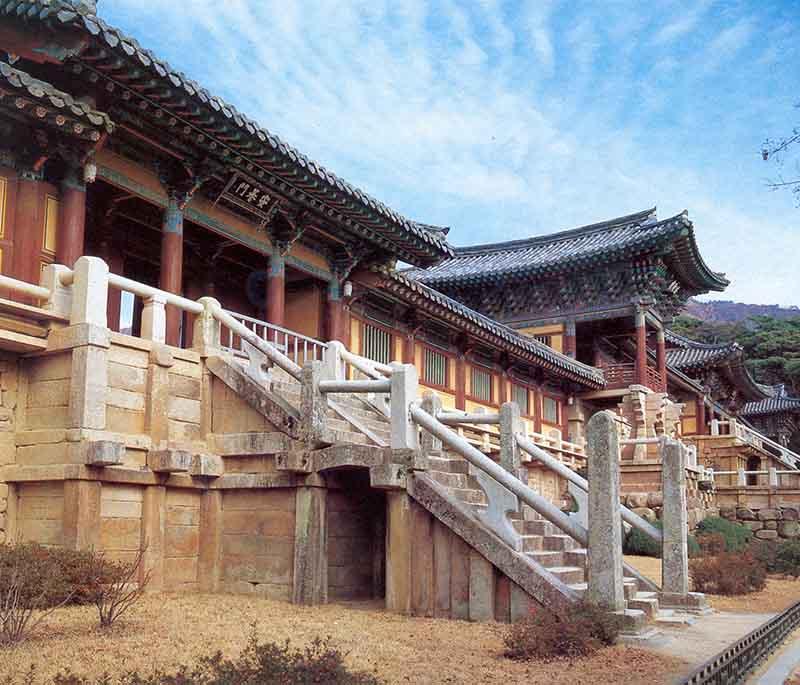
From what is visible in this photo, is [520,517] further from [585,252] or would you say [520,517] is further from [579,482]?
[585,252]

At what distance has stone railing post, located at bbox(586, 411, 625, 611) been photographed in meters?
8.82

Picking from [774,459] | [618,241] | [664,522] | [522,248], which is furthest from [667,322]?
[664,522]

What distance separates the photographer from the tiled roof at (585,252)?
99.1 ft

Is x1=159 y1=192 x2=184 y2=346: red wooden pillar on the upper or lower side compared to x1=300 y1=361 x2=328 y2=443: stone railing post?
upper

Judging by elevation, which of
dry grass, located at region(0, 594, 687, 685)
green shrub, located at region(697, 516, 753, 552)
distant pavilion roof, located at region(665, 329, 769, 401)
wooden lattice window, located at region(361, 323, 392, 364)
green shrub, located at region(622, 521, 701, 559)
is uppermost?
distant pavilion roof, located at region(665, 329, 769, 401)

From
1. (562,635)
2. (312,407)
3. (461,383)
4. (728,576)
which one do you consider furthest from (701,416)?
(562,635)

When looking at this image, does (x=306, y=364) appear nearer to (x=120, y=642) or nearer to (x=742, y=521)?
(x=120, y=642)

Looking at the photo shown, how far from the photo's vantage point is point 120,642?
7.62 m

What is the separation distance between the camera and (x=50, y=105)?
10.7 meters

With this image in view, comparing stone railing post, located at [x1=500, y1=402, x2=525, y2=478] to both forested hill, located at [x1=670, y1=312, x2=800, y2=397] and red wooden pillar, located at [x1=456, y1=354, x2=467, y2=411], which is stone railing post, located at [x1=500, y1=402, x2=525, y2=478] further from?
forested hill, located at [x1=670, y1=312, x2=800, y2=397]

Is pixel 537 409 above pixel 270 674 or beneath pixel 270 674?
above

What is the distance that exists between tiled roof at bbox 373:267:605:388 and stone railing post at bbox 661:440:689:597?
27.8 feet

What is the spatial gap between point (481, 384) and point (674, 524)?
48.6ft

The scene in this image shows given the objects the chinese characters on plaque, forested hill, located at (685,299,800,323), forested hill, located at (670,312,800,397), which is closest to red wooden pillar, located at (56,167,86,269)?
the chinese characters on plaque
